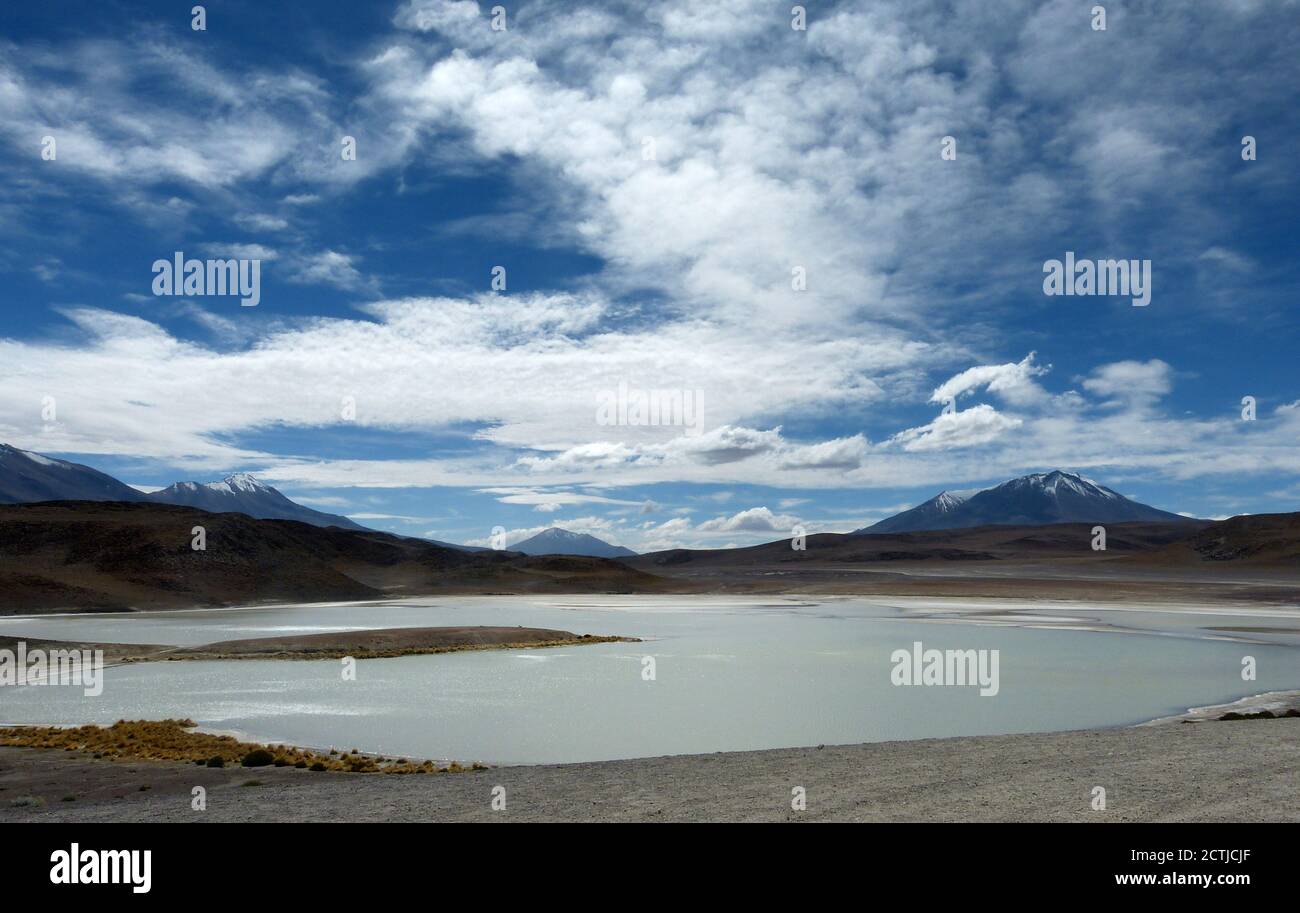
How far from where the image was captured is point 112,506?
13562 cm

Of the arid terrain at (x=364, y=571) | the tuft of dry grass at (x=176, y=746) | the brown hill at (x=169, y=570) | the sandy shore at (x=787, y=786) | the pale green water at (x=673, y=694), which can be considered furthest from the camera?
the arid terrain at (x=364, y=571)

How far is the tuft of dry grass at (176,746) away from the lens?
16.6 metres

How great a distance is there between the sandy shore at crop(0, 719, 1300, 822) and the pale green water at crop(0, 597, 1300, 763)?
3161mm

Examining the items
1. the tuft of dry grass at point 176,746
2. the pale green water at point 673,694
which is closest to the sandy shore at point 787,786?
the tuft of dry grass at point 176,746

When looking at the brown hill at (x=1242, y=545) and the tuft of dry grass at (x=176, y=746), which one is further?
the brown hill at (x=1242, y=545)

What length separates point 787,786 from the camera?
12898mm

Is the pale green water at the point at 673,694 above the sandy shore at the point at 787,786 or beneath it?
beneath

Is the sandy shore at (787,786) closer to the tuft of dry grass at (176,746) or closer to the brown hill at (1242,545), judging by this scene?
the tuft of dry grass at (176,746)

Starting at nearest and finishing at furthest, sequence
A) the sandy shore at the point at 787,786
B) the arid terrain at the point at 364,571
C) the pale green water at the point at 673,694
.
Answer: the sandy shore at the point at 787,786 < the pale green water at the point at 673,694 < the arid terrain at the point at 364,571

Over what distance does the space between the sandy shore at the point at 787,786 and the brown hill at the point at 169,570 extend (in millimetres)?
82476

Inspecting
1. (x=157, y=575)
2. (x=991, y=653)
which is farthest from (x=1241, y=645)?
(x=157, y=575)

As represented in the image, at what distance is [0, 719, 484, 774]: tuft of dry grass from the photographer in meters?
16.6

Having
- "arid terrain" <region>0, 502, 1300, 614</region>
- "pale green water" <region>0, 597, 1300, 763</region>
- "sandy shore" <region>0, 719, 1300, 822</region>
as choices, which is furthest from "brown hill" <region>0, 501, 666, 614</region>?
"sandy shore" <region>0, 719, 1300, 822</region>

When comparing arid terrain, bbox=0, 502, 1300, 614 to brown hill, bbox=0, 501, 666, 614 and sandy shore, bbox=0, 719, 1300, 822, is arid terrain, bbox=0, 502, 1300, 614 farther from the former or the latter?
sandy shore, bbox=0, 719, 1300, 822
